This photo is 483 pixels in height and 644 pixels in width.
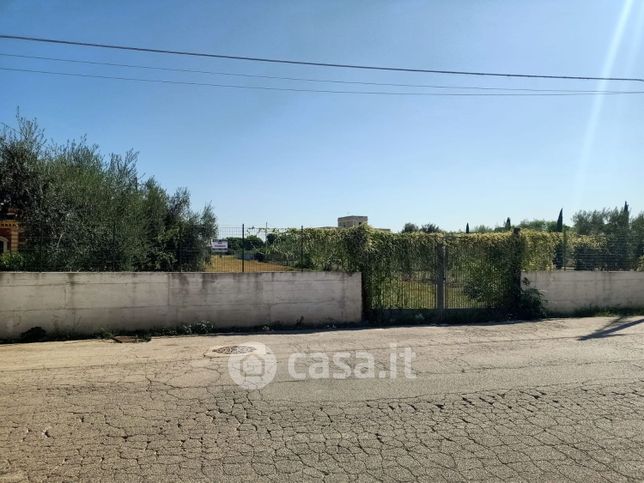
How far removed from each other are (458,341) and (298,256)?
15.6 feet

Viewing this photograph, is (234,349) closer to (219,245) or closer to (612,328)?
(219,245)

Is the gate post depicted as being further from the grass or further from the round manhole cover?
the round manhole cover

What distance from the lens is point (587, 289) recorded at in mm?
→ 14383

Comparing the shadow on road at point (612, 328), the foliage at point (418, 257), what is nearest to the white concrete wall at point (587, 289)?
the foliage at point (418, 257)

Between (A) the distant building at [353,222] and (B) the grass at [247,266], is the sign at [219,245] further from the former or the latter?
(A) the distant building at [353,222]

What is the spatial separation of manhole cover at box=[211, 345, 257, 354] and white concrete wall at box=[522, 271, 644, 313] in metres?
8.75

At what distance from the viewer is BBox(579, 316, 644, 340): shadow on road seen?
10453 millimetres

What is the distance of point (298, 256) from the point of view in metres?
12.5

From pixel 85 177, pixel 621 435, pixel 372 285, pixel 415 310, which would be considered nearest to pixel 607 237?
pixel 415 310

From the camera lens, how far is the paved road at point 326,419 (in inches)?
155

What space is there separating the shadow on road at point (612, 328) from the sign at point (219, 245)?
894cm

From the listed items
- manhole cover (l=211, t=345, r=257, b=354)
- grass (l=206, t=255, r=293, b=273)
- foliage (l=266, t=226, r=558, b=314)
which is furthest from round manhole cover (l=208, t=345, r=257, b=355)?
foliage (l=266, t=226, r=558, b=314)

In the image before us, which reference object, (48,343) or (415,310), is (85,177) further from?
(415,310)

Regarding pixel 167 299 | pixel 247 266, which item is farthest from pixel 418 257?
pixel 167 299
